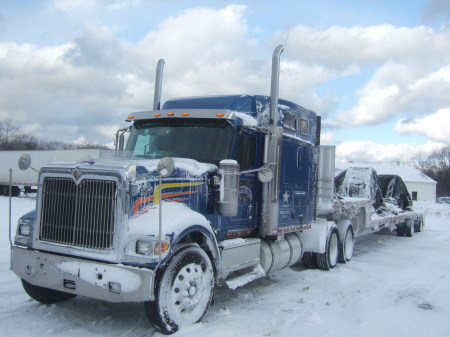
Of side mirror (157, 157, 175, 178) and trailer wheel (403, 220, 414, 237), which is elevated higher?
side mirror (157, 157, 175, 178)

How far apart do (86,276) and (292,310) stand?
112 inches

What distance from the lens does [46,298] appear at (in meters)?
5.75

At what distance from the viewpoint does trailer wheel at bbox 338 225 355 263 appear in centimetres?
1002

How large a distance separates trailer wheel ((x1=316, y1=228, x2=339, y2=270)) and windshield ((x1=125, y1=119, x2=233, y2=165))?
13.5 ft

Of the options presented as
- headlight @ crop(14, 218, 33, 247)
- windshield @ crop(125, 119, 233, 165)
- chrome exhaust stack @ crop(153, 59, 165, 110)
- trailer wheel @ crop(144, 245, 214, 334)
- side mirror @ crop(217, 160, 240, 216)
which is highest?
chrome exhaust stack @ crop(153, 59, 165, 110)

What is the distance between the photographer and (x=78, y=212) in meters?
4.99

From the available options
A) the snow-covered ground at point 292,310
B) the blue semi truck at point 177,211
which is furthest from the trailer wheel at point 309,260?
the blue semi truck at point 177,211

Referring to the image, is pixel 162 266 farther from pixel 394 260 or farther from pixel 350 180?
pixel 350 180

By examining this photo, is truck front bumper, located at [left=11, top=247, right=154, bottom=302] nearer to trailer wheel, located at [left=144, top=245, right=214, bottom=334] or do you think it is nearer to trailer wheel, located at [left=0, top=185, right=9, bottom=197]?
trailer wheel, located at [left=144, top=245, right=214, bottom=334]

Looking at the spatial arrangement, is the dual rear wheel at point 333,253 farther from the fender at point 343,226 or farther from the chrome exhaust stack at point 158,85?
the chrome exhaust stack at point 158,85

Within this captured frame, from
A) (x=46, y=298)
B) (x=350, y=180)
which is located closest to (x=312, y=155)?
(x=46, y=298)

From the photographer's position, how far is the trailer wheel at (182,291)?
15.5ft

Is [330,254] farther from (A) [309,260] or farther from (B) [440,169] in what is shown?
(B) [440,169]

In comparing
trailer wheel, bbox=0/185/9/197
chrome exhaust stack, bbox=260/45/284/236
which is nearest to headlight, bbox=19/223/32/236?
chrome exhaust stack, bbox=260/45/284/236
